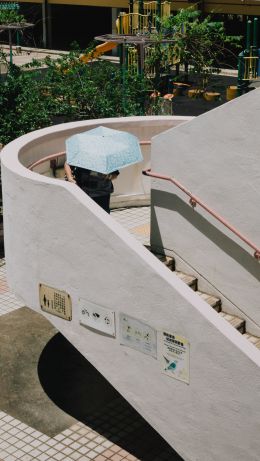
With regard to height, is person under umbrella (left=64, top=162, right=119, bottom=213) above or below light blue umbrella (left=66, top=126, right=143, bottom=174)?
below

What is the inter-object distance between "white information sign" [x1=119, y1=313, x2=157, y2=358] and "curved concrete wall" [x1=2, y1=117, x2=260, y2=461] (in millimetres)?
66

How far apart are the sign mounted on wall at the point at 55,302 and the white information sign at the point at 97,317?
0.79ft

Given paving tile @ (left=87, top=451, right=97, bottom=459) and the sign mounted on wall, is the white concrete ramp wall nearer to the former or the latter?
the sign mounted on wall

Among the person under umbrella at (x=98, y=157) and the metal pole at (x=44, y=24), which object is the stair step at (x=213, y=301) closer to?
the person under umbrella at (x=98, y=157)

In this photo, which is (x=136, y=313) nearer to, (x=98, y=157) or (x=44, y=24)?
(x=98, y=157)

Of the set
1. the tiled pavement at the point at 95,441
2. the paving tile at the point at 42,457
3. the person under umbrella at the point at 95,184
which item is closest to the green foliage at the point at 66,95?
the person under umbrella at the point at 95,184

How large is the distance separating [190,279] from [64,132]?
3514 millimetres

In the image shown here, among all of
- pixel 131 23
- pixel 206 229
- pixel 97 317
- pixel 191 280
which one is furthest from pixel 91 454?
pixel 131 23

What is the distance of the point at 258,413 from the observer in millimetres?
7316

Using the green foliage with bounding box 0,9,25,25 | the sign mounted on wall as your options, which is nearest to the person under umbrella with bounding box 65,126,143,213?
the sign mounted on wall

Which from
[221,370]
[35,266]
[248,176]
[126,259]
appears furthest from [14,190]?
[221,370]

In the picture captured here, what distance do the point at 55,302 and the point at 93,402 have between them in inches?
66.0

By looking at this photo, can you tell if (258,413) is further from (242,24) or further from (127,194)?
(242,24)

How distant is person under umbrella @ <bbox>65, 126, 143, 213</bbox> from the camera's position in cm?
1026
